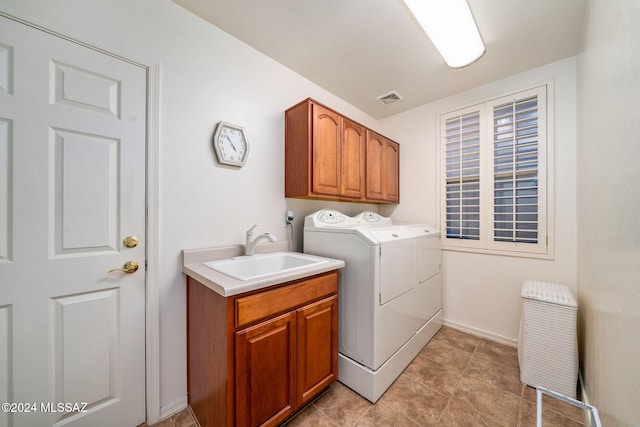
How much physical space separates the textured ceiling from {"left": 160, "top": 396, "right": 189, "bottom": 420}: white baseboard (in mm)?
2576

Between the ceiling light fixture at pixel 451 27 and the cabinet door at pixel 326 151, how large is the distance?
0.88 meters

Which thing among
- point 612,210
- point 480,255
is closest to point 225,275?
point 612,210

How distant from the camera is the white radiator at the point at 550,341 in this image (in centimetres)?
153

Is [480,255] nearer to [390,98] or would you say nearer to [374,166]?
[374,166]

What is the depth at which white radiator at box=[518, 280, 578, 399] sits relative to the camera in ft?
5.00

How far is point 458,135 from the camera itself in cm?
248

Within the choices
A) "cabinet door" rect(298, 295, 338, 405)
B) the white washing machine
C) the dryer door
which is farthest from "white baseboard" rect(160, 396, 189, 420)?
the dryer door

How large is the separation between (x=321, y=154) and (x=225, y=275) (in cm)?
123

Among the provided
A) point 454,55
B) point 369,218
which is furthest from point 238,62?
point 369,218

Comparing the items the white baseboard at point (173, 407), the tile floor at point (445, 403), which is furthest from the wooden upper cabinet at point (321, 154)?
the white baseboard at point (173, 407)

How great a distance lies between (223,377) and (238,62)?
6.92ft

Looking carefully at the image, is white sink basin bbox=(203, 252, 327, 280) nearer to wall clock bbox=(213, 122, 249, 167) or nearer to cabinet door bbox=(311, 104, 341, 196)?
cabinet door bbox=(311, 104, 341, 196)

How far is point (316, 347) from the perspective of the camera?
1.42 meters

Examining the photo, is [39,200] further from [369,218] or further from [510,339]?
[510,339]
